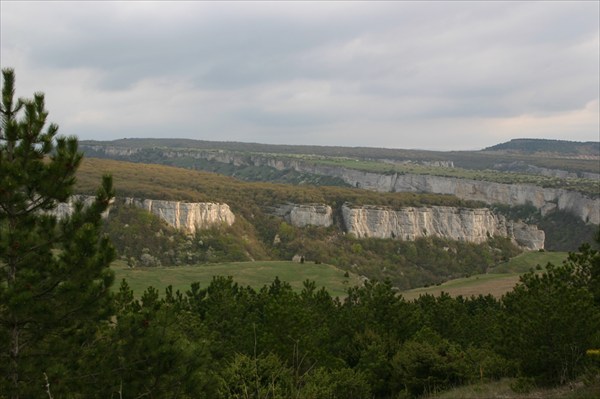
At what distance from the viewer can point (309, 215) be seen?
148250 mm

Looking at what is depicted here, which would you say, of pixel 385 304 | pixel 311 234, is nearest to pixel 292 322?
pixel 385 304

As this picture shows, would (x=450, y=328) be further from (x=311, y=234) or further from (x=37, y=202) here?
(x=311, y=234)

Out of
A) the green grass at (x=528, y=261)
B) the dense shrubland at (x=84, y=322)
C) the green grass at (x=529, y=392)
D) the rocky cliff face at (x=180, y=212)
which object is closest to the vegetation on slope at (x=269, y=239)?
the rocky cliff face at (x=180, y=212)

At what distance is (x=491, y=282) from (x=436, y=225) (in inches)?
2858

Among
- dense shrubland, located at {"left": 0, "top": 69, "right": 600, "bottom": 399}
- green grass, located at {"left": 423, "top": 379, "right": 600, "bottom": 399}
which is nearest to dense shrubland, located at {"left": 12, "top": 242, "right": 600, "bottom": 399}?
dense shrubland, located at {"left": 0, "top": 69, "right": 600, "bottom": 399}

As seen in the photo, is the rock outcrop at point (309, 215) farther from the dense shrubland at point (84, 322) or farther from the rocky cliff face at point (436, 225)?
the dense shrubland at point (84, 322)

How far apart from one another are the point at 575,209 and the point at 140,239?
12664 cm

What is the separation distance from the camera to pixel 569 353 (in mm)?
17422

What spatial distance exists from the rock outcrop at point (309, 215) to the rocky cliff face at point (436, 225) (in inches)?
229

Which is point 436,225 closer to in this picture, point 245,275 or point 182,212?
point 182,212

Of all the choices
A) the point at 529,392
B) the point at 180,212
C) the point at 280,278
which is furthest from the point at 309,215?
the point at 529,392

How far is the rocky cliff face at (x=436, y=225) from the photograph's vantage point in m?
150

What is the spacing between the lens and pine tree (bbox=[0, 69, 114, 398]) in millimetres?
13352

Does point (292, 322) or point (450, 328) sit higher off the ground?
point (292, 322)
